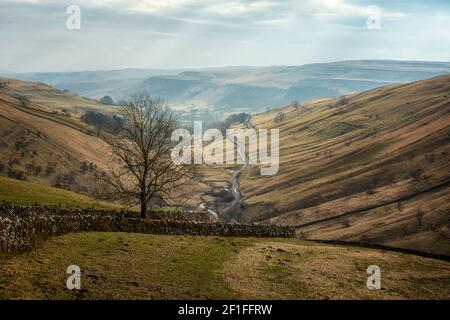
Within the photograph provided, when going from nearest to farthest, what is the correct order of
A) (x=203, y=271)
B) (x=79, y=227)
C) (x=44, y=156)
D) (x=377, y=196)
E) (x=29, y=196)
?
(x=203, y=271) → (x=79, y=227) → (x=29, y=196) → (x=377, y=196) → (x=44, y=156)

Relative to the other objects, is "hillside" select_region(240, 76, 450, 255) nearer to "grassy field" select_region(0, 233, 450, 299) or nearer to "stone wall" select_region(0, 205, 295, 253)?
"stone wall" select_region(0, 205, 295, 253)

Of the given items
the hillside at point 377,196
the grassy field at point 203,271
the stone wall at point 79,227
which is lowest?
the grassy field at point 203,271

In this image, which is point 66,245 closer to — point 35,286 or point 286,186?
point 35,286

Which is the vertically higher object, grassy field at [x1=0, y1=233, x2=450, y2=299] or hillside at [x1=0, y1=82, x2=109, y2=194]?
hillside at [x1=0, y1=82, x2=109, y2=194]

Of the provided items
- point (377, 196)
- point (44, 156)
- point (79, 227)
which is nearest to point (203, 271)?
point (79, 227)

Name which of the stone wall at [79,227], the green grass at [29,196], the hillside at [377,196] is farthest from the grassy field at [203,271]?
the hillside at [377,196]

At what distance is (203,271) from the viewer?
121 feet

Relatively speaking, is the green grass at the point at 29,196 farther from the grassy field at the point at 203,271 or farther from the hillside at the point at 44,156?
the hillside at the point at 44,156

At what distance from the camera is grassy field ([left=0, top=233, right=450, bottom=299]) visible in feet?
98.9

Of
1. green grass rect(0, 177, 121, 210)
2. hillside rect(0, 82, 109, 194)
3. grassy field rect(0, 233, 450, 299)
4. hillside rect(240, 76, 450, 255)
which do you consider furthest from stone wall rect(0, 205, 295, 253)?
hillside rect(0, 82, 109, 194)

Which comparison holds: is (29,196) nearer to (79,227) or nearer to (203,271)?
(79,227)

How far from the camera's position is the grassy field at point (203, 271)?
30.2 metres
